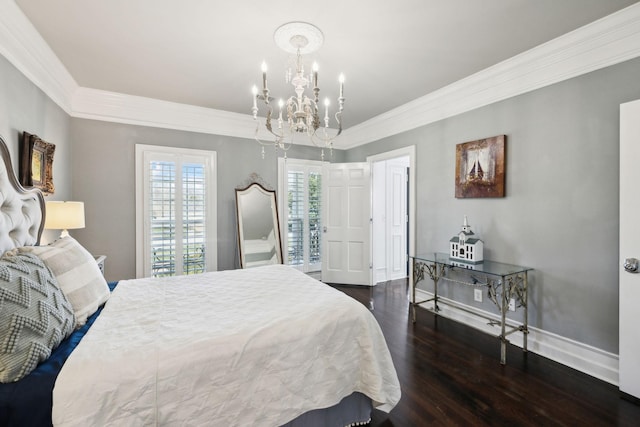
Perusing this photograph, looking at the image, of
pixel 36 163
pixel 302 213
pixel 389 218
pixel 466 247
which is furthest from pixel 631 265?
pixel 36 163

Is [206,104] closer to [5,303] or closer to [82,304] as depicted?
[82,304]

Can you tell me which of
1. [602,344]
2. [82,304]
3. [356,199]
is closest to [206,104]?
[356,199]

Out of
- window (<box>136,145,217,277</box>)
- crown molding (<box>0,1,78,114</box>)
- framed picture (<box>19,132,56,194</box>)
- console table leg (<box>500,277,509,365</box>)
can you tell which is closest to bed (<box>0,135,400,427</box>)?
framed picture (<box>19,132,56,194</box>)

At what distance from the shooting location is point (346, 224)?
4.72 m

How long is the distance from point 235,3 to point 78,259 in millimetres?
1902

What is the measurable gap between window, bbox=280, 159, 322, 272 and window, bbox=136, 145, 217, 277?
1112mm

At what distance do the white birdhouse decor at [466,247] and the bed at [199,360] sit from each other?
1.63 m

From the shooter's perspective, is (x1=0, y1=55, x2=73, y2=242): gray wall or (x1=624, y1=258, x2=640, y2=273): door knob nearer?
(x1=624, y1=258, x2=640, y2=273): door knob

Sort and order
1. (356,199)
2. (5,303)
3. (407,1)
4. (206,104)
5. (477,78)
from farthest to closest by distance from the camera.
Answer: (356,199) → (206,104) → (477,78) → (407,1) → (5,303)

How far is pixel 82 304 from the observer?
1613mm

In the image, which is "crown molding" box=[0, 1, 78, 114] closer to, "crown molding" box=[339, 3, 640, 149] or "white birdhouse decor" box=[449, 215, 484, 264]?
"crown molding" box=[339, 3, 640, 149]

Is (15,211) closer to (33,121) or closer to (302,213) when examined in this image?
(33,121)

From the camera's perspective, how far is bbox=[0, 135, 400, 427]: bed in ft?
3.67

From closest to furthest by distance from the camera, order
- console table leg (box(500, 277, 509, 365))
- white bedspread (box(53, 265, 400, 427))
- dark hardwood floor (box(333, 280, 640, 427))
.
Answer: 1. white bedspread (box(53, 265, 400, 427))
2. dark hardwood floor (box(333, 280, 640, 427))
3. console table leg (box(500, 277, 509, 365))
